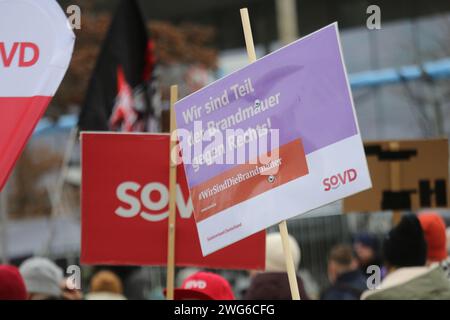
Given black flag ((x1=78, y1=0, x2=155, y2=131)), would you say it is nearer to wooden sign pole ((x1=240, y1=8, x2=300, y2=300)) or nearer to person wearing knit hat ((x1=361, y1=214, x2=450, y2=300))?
person wearing knit hat ((x1=361, y1=214, x2=450, y2=300))

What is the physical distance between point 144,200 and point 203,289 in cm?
61

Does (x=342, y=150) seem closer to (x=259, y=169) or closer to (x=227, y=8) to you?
(x=259, y=169)

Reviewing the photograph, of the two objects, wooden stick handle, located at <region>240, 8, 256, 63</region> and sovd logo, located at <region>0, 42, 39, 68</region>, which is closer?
wooden stick handle, located at <region>240, 8, 256, 63</region>

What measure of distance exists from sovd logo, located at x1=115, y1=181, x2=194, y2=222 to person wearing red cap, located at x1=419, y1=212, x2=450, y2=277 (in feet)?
4.14

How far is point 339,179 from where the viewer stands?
379 centimetres

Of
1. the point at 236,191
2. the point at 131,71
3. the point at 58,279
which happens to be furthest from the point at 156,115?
the point at 236,191

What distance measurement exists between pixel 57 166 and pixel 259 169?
67.4 feet

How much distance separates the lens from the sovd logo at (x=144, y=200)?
520 cm

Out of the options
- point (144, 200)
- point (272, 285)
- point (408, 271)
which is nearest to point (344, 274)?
point (272, 285)

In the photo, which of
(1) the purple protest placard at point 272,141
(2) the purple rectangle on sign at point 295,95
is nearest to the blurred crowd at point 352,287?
(1) the purple protest placard at point 272,141

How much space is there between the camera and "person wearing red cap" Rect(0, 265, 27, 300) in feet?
14.5

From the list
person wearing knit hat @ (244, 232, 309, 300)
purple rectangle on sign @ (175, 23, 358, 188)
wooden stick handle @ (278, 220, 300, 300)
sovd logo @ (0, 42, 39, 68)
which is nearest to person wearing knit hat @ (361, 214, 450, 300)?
wooden stick handle @ (278, 220, 300, 300)

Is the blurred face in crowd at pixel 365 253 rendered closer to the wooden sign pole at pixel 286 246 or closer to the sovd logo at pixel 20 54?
the wooden sign pole at pixel 286 246

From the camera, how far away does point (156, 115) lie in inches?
310
